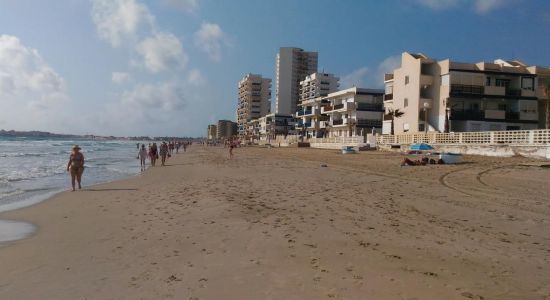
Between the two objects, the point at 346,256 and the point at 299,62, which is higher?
the point at 299,62

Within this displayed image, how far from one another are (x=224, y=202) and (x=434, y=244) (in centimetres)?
631

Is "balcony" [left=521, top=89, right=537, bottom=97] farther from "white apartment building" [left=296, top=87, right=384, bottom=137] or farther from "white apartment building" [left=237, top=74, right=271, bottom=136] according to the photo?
"white apartment building" [left=237, top=74, right=271, bottom=136]

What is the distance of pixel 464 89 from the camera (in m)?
45.4

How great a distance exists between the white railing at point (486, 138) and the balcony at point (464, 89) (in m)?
9.25

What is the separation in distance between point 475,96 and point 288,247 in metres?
44.9

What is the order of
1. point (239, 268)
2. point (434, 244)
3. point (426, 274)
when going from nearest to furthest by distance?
point (426, 274) < point (239, 268) < point (434, 244)

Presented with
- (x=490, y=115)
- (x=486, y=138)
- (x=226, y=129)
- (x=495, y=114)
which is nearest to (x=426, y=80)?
(x=490, y=115)

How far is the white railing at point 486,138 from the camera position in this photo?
26156 millimetres

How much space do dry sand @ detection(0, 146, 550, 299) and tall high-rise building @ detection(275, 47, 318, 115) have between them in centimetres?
13905

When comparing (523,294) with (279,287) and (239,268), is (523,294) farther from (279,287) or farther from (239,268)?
(239,268)

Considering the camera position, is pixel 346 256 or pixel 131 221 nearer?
pixel 346 256

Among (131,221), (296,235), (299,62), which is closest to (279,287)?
(296,235)

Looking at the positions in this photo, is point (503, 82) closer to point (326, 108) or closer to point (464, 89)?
point (464, 89)

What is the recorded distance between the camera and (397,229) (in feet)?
26.4
